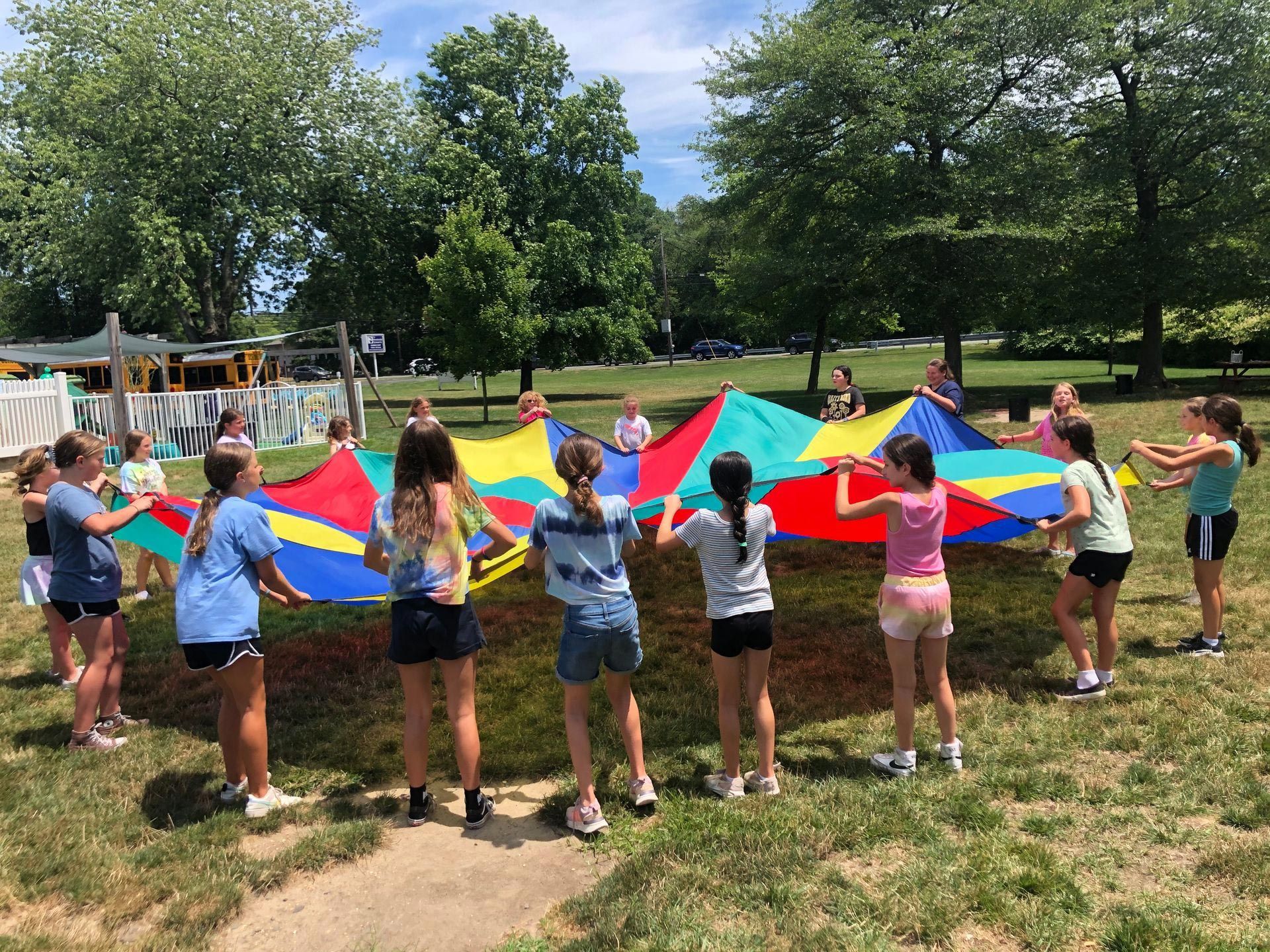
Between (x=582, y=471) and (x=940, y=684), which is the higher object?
(x=582, y=471)

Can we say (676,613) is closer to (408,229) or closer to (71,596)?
(71,596)

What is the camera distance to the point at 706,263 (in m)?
62.8

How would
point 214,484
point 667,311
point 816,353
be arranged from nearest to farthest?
point 214,484 < point 816,353 < point 667,311

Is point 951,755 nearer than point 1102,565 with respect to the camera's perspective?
Yes

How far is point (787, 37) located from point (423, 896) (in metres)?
19.2

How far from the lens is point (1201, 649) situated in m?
4.96

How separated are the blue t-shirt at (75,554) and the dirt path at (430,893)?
187 centimetres

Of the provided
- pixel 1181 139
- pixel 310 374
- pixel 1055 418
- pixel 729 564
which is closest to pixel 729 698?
pixel 729 564

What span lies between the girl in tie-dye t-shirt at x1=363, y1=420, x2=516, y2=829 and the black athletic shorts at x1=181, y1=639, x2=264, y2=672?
1.94 feet

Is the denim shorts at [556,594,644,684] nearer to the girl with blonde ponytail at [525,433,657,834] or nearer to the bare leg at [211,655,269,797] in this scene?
the girl with blonde ponytail at [525,433,657,834]

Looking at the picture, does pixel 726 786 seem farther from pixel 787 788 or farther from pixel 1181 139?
pixel 1181 139

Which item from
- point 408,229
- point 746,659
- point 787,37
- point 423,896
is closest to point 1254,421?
point 787,37

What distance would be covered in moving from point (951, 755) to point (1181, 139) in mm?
19496

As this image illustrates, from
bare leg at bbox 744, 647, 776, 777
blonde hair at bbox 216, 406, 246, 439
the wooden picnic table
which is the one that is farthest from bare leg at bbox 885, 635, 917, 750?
the wooden picnic table
